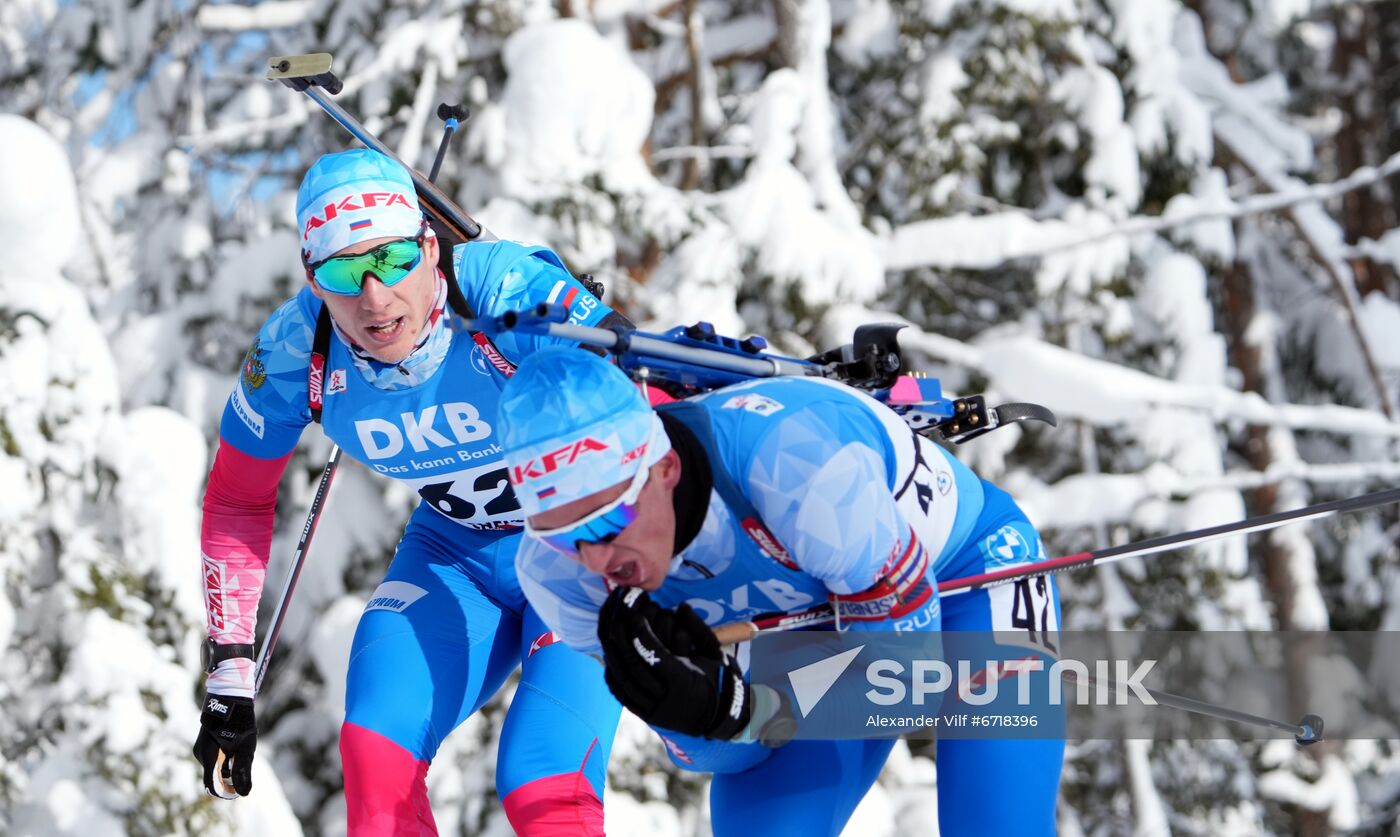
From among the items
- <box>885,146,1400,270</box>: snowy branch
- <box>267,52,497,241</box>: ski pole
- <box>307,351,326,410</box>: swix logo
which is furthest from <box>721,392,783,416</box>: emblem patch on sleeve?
<box>885,146,1400,270</box>: snowy branch

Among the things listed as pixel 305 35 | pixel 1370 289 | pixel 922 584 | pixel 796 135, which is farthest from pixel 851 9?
pixel 922 584

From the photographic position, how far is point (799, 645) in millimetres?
3148

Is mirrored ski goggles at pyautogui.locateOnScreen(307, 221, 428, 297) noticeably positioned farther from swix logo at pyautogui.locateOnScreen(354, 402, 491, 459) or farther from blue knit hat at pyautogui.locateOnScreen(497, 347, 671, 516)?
blue knit hat at pyautogui.locateOnScreen(497, 347, 671, 516)

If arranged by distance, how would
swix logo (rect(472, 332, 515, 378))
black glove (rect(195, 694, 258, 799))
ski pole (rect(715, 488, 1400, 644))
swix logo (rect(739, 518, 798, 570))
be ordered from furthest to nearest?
black glove (rect(195, 694, 258, 799))
swix logo (rect(472, 332, 515, 378))
ski pole (rect(715, 488, 1400, 644))
swix logo (rect(739, 518, 798, 570))

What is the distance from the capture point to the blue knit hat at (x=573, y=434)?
2.62 metres

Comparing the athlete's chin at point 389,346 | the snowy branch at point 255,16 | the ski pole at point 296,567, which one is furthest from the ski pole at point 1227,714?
the snowy branch at point 255,16

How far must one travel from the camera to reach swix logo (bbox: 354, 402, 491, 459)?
11.9 feet

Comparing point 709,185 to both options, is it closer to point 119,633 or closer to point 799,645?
point 119,633

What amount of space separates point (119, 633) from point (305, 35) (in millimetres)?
4915

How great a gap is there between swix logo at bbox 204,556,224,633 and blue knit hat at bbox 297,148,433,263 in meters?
1.04

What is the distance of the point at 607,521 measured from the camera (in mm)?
2672

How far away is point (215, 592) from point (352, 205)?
4.12 feet

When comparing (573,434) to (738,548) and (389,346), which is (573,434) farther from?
(389,346)

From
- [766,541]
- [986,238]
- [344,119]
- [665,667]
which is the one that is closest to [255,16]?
[986,238]
